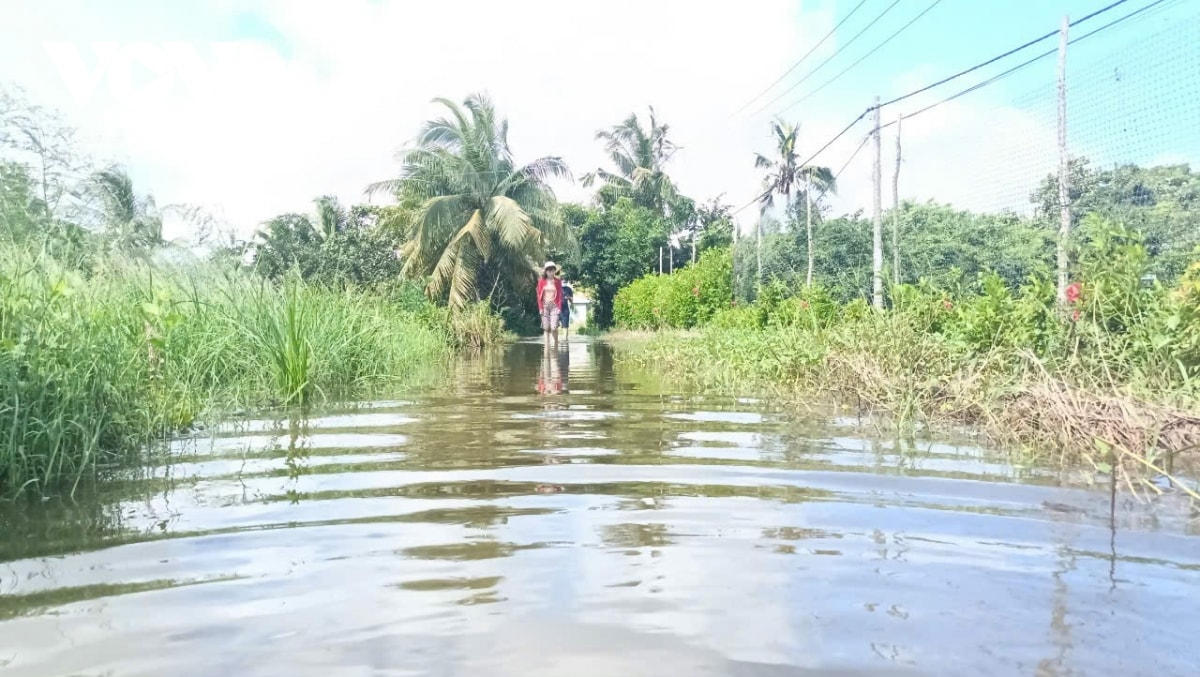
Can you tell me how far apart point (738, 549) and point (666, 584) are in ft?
1.53

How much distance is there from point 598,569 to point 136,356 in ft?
12.1

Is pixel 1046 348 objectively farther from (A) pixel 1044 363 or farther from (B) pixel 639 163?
(B) pixel 639 163

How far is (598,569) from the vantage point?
2.79 meters

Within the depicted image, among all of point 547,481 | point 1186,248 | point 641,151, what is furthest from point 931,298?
point 641,151

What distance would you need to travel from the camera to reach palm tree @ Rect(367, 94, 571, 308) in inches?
931

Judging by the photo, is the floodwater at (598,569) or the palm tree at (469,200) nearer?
the floodwater at (598,569)

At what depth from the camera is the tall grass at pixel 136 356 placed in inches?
164

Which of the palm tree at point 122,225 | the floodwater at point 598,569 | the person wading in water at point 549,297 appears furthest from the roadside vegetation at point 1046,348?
the palm tree at point 122,225

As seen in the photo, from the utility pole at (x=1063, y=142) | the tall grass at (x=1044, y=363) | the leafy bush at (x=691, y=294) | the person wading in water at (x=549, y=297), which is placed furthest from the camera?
the leafy bush at (x=691, y=294)

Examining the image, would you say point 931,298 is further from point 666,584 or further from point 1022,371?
point 666,584

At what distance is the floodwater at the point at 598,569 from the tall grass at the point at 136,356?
0.39 metres

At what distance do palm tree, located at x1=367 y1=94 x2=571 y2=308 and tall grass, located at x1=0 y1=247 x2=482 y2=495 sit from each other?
13.6 metres

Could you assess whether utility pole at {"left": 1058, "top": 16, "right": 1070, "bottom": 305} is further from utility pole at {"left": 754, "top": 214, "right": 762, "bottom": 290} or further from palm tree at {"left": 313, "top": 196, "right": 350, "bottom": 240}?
palm tree at {"left": 313, "top": 196, "right": 350, "bottom": 240}

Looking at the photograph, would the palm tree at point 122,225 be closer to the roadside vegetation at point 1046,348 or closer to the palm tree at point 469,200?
the roadside vegetation at point 1046,348
